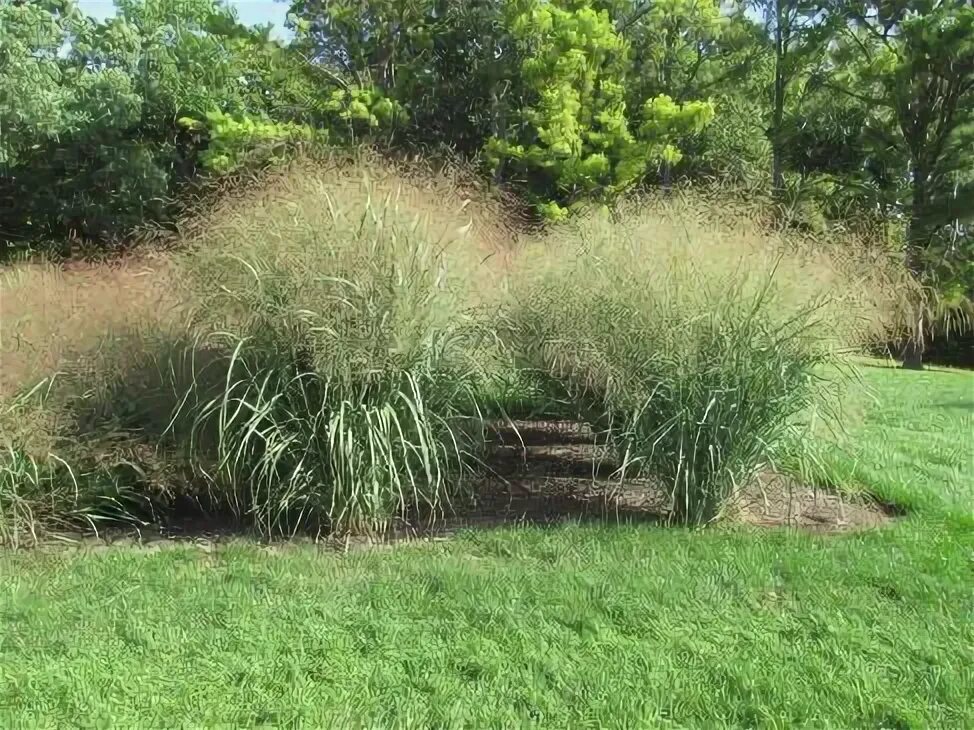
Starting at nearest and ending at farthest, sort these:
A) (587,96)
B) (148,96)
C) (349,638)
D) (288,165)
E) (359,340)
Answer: (349,638), (359,340), (288,165), (587,96), (148,96)

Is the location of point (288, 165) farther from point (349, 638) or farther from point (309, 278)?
point (349, 638)

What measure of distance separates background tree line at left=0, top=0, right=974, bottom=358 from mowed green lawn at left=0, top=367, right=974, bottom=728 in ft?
33.4

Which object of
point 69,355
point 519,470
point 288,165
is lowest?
point 519,470

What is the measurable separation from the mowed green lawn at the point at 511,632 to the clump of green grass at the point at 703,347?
498 millimetres

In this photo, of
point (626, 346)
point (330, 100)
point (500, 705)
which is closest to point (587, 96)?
point (330, 100)

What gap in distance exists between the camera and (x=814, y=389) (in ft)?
19.0

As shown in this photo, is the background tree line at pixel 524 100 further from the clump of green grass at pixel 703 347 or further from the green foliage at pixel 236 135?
the clump of green grass at pixel 703 347

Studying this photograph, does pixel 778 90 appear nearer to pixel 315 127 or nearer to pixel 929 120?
pixel 929 120

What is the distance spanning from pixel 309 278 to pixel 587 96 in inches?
549

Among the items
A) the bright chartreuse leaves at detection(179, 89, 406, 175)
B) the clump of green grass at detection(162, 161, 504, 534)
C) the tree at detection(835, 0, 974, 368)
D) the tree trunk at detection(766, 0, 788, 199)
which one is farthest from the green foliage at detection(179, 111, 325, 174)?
the tree at detection(835, 0, 974, 368)

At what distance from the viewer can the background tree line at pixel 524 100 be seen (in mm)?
17703

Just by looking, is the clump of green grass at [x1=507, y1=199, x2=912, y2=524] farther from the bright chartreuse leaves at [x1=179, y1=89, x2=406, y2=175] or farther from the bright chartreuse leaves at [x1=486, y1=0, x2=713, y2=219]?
the bright chartreuse leaves at [x1=179, y1=89, x2=406, y2=175]

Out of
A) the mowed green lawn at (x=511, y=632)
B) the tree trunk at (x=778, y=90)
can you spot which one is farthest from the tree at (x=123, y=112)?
the mowed green lawn at (x=511, y=632)

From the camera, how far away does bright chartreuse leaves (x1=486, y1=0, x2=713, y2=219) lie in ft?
56.9
